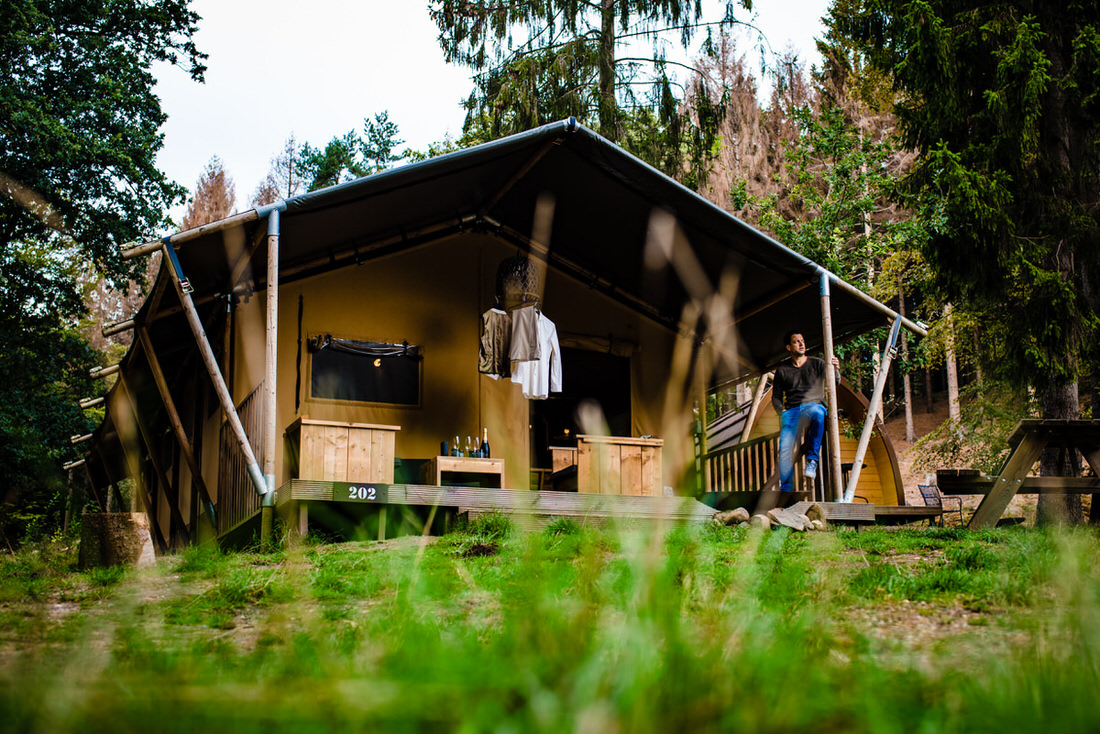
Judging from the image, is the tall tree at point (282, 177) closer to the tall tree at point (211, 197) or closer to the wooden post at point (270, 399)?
the tall tree at point (211, 197)

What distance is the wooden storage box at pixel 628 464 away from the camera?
781 cm

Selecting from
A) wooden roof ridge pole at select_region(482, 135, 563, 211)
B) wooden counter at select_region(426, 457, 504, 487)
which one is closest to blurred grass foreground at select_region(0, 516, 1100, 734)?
wooden counter at select_region(426, 457, 504, 487)

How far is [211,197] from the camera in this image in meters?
37.6

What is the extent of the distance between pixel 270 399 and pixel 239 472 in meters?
1.37

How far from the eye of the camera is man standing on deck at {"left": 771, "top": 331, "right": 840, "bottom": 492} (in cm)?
799

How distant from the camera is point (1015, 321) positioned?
36.4 ft

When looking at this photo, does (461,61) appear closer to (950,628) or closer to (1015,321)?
(1015,321)

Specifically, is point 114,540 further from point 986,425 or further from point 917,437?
point 917,437

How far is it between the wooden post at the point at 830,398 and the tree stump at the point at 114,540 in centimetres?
520

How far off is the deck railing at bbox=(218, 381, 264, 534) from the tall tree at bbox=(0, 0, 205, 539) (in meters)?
8.15

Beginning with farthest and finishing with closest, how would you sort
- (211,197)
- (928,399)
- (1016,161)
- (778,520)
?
(211,197) < (928,399) < (1016,161) < (778,520)

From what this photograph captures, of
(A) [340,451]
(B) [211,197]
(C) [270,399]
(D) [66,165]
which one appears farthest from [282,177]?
(C) [270,399]

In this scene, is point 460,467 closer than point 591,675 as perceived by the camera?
No

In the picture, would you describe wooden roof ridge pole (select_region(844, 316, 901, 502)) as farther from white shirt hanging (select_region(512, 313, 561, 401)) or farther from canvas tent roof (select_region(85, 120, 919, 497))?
white shirt hanging (select_region(512, 313, 561, 401))
